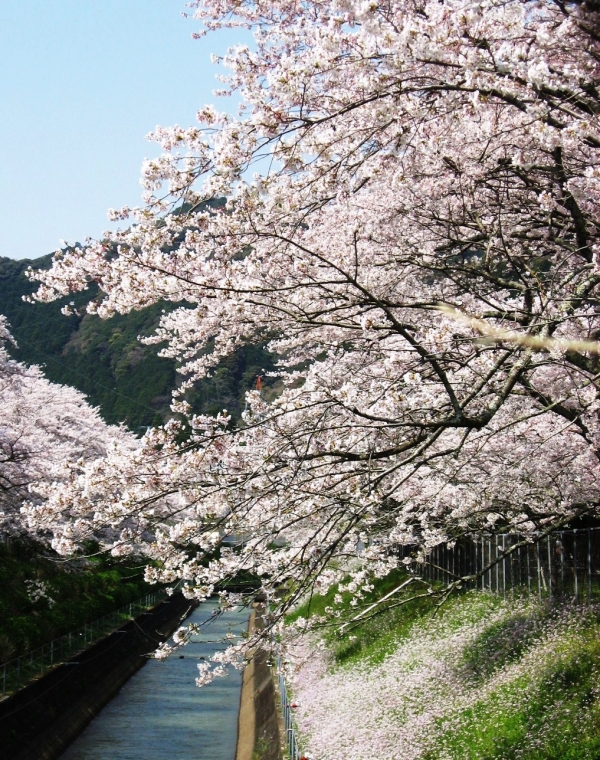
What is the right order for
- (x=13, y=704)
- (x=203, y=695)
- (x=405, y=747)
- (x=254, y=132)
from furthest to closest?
(x=203, y=695) → (x=13, y=704) → (x=405, y=747) → (x=254, y=132)

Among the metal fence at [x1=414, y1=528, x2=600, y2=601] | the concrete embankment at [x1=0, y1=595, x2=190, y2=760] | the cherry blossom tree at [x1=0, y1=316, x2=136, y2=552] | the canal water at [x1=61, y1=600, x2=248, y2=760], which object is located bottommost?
the canal water at [x1=61, y1=600, x2=248, y2=760]

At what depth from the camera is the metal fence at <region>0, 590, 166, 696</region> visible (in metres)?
18.3

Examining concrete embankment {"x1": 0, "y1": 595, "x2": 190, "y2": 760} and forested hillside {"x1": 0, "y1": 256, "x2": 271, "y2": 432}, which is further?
forested hillside {"x1": 0, "y1": 256, "x2": 271, "y2": 432}

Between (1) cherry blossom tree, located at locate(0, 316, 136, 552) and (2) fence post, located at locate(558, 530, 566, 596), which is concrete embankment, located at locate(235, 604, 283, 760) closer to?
(2) fence post, located at locate(558, 530, 566, 596)

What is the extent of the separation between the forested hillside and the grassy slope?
99.9 m

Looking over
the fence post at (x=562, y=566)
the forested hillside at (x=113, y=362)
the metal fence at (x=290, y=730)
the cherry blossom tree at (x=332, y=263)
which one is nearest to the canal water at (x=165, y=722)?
the metal fence at (x=290, y=730)

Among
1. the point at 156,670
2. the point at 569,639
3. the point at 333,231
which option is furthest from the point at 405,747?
the point at 156,670

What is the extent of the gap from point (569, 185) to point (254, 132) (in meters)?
3.37

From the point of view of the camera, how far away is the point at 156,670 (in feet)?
115

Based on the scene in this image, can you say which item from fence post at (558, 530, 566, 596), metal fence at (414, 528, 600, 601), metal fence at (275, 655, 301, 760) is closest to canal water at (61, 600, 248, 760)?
metal fence at (275, 655, 301, 760)

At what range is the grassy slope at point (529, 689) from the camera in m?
9.30

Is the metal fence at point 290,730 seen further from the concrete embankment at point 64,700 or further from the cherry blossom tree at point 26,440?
the cherry blossom tree at point 26,440

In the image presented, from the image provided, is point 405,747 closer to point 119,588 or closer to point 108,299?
point 108,299

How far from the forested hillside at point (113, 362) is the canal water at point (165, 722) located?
81460 millimetres
